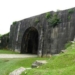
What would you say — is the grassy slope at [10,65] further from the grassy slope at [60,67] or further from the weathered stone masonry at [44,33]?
the weathered stone masonry at [44,33]

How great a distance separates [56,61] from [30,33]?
52.9 feet

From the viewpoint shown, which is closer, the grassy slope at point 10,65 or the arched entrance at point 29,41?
the grassy slope at point 10,65

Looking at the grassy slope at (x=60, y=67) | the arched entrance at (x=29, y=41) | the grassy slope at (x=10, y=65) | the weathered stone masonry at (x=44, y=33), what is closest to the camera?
the grassy slope at (x=60, y=67)

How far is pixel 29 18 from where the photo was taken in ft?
69.4

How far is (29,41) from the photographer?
23.4 meters

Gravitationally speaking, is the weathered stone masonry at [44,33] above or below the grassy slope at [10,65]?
above

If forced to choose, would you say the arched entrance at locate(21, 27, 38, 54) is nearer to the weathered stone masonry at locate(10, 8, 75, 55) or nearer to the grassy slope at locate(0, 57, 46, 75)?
the weathered stone masonry at locate(10, 8, 75, 55)

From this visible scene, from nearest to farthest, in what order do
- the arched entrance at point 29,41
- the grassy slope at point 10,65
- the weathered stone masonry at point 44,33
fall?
the grassy slope at point 10,65 < the weathered stone masonry at point 44,33 < the arched entrance at point 29,41

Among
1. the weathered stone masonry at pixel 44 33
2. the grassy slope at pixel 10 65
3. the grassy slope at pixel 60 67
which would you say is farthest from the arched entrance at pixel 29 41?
the grassy slope at pixel 60 67

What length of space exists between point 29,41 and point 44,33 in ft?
19.1

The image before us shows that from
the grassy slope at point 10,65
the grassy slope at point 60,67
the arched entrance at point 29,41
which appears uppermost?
the arched entrance at point 29,41

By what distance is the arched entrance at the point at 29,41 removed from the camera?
2255 centimetres

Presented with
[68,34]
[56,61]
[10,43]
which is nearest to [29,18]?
[10,43]

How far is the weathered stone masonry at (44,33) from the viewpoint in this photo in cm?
1514
